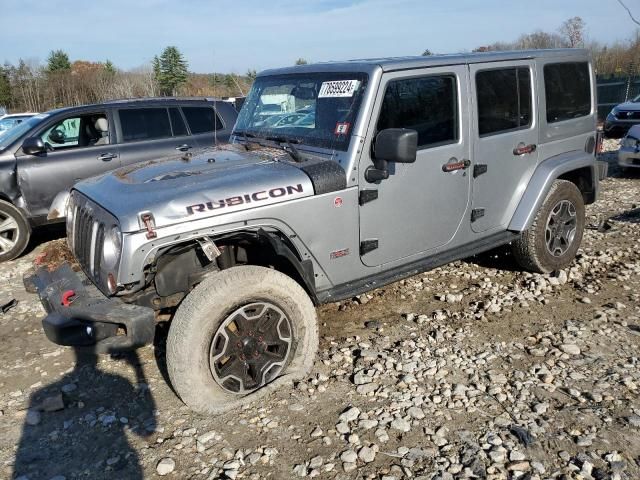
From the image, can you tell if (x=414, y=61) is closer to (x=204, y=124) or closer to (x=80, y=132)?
(x=204, y=124)

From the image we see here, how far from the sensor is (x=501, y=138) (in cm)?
434

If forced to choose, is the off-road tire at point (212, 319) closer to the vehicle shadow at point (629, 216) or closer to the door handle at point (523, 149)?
the door handle at point (523, 149)

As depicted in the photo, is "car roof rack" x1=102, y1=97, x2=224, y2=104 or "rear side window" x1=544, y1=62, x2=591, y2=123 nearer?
"rear side window" x1=544, y1=62, x2=591, y2=123

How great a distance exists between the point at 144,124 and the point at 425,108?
14.8ft

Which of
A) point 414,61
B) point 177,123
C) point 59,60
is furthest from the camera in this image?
point 59,60

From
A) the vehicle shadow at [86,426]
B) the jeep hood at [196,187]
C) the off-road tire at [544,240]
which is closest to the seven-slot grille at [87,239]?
the jeep hood at [196,187]

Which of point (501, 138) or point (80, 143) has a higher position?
point (80, 143)

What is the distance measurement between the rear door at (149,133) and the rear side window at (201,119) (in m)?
0.10

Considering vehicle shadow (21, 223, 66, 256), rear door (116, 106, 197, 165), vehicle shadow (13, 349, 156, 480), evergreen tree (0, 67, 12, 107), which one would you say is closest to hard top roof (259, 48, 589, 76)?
vehicle shadow (13, 349, 156, 480)

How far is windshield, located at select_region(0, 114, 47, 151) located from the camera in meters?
6.47

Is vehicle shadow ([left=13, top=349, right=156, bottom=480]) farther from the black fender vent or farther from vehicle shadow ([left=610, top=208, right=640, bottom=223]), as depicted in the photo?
vehicle shadow ([left=610, top=208, right=640, bottom=223])

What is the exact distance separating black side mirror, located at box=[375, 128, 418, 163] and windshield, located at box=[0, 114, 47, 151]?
203 inches

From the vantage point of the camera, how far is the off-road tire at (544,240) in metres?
4.78

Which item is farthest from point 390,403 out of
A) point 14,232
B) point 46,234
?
point 46,234
